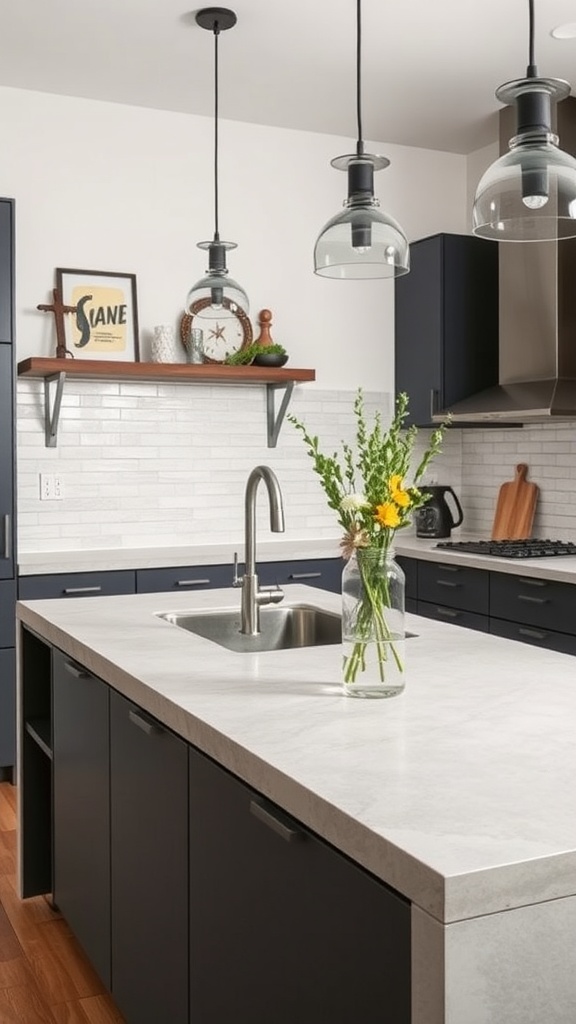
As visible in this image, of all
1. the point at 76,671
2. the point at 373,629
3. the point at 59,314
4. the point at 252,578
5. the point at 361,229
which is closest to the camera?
the point at 373,629

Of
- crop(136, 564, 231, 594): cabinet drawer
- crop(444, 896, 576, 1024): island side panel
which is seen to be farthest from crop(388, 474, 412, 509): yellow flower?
crop(136, 564, 231, 594): cabinet drawer

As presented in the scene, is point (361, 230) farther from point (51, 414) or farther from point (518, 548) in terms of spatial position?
point (51, 414)

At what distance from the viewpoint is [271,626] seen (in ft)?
9.95

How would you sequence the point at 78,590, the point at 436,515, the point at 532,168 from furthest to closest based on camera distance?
the point at 436,515
the point at 78,590
the point at 532,168

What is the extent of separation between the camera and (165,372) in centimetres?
473

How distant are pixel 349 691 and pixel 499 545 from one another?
2960 millimetres

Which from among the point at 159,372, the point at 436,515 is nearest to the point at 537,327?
the point at 436,515

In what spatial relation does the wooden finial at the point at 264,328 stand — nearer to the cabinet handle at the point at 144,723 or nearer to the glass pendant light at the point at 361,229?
the glass pendant light at the point at 361,229

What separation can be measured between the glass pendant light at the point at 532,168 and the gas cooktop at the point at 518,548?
2732 millimetres

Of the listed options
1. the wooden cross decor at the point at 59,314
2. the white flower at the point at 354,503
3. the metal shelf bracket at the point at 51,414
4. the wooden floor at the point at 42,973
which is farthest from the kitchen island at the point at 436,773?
the wooden cross decor at the point at 59,314

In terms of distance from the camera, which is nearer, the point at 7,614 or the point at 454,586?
the point at 7,614

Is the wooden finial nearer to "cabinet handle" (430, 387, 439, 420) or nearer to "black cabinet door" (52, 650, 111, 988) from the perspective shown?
"cabinet handle" (430, 387, 439, 420)

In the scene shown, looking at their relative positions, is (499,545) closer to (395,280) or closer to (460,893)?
(395,280)

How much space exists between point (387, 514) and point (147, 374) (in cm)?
300
